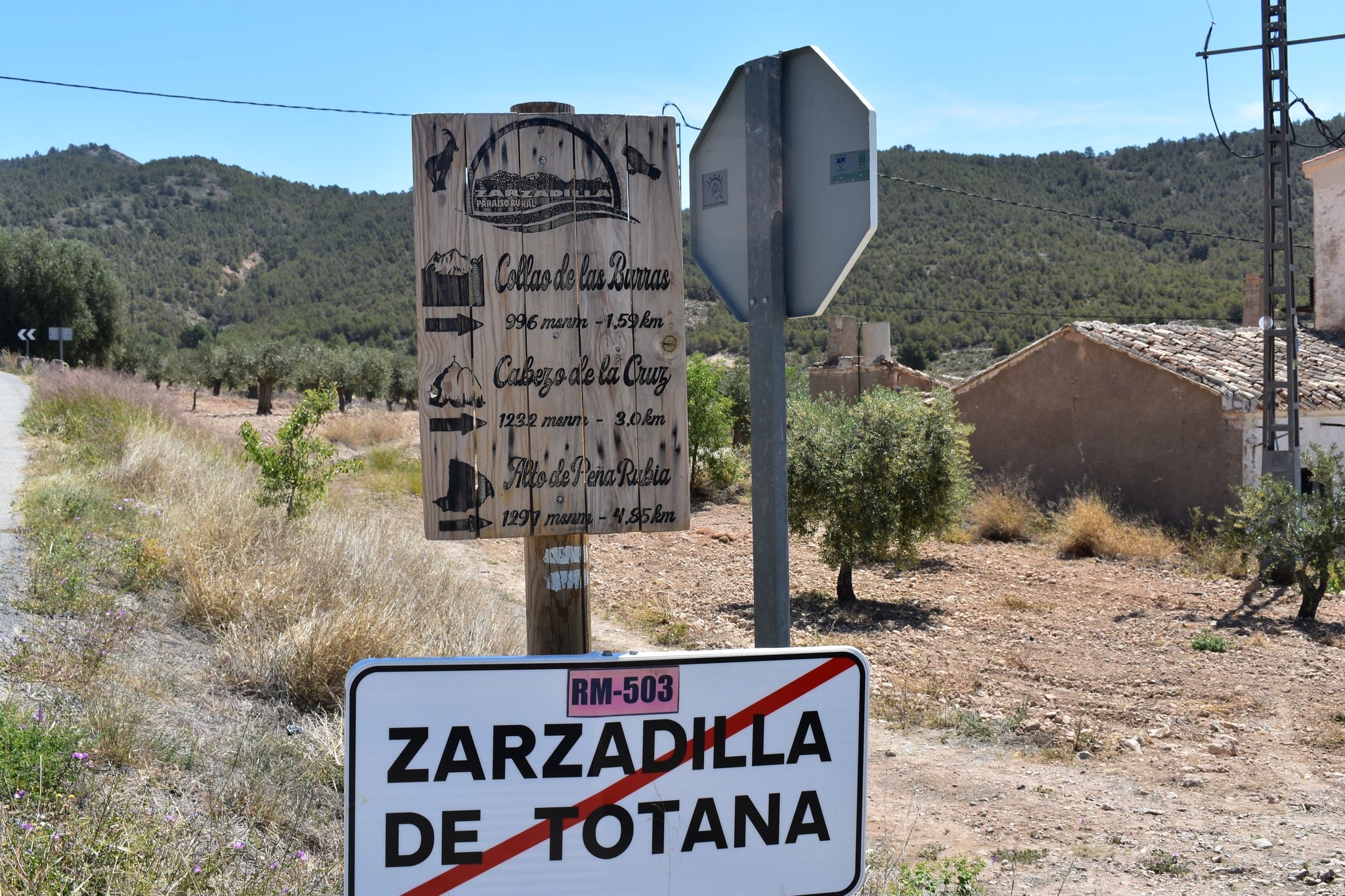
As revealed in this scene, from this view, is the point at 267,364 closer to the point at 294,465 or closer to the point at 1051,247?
the point at 294,465

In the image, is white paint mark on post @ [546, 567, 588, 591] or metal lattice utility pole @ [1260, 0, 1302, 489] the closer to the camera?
white paint mark on post @ [546, 567, 588, 591]

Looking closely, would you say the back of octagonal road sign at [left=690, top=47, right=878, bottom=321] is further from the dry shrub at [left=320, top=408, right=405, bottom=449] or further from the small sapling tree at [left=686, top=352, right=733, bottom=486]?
the dry shrub at [left=320, top=408, right=405, bottom=449]

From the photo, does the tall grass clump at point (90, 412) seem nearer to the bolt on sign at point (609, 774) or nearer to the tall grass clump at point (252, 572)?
the tall grass clump at point (252, 572)

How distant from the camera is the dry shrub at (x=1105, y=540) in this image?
→ 45.1ft

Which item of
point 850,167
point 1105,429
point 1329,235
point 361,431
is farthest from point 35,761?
point 361,431

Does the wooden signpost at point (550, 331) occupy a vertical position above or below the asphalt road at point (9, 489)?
above

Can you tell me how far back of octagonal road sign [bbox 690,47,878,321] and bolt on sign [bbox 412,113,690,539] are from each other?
41 cm

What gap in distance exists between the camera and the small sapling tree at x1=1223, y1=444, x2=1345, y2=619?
9.94 m

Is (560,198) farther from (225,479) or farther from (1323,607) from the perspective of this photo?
(1323,607)

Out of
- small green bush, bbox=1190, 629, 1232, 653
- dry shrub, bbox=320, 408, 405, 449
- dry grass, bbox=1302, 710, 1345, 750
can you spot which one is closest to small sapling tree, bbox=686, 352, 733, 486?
dry shrub, bbox=320, 408, 405, 449

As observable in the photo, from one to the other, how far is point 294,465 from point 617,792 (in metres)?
7.68

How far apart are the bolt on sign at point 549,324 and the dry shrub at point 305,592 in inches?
103

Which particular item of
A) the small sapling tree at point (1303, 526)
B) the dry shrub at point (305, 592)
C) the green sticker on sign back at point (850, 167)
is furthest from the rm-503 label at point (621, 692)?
the small sapling tree at point (1303, 526)

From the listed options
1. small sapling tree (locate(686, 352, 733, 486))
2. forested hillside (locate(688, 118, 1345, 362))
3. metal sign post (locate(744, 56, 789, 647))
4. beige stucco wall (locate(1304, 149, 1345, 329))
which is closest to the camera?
metal sign post (locate(744, 56, 789, 647))
